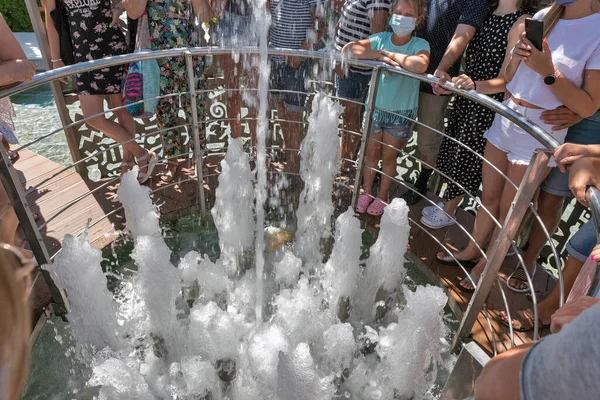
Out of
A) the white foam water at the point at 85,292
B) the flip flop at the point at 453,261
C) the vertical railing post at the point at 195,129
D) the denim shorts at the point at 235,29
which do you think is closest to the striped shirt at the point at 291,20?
the denim shorts at the point at 235,29

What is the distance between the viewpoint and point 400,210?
257 centimetres

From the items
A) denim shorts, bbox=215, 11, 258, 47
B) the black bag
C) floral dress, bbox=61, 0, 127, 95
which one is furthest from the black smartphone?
the black bag

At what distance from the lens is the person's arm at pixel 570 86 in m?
2.04

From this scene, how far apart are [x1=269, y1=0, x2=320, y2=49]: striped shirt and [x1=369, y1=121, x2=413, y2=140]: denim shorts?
31.9 inches

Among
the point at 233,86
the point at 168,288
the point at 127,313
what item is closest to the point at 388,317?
the point at 168,288

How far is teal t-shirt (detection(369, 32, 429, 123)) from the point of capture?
2758 mm

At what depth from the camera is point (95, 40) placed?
2.99 m

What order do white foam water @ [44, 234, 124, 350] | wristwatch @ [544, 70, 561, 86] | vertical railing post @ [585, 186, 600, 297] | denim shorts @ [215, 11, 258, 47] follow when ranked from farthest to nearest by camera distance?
denim shorts @ [215, 11, 258, 47] < white foam water @ [44, 234, 124, 350] < wristwatch @ [544, 70, 561, 86] < vertical railing post @ [585, 186, 600, 297]

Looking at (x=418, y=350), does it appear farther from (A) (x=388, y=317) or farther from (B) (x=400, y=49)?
(B) (x=400, y=49)

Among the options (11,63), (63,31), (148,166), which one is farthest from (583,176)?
(63,31)

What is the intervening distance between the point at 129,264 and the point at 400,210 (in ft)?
5.62

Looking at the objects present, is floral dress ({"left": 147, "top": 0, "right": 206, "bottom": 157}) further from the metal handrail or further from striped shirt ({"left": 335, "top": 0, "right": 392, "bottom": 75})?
striped shirt ({"left": 335, "top": 0, "right": 392, "bottom": 75})

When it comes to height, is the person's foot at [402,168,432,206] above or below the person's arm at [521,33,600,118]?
below

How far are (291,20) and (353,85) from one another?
0.62 m
